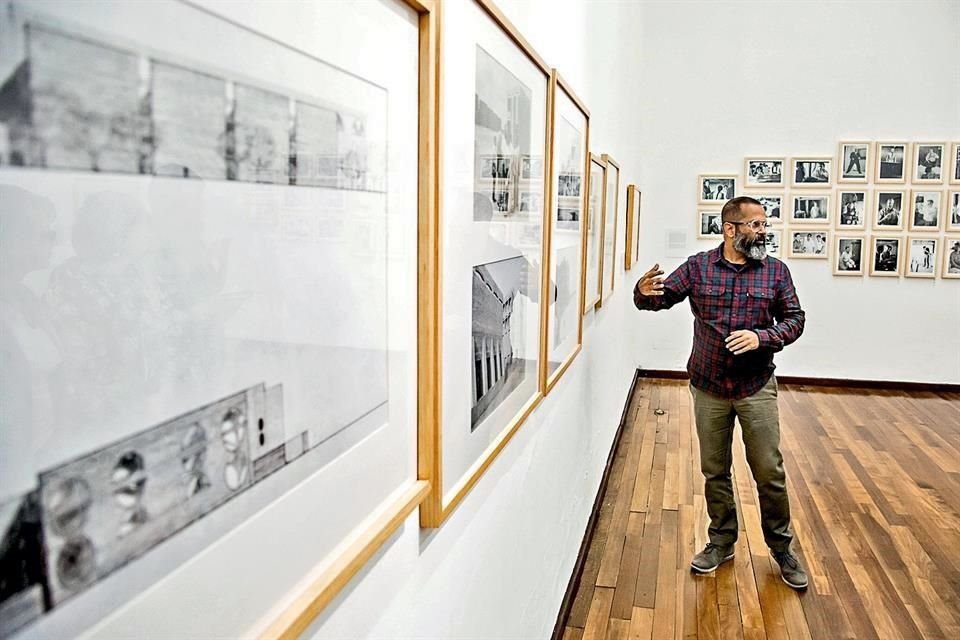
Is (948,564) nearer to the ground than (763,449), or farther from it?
nearer to the ground

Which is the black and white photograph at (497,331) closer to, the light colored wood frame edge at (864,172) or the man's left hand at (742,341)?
the man's left hand at (742,341)

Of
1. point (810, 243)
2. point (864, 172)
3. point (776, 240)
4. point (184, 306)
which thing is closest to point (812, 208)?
point (810, 243)

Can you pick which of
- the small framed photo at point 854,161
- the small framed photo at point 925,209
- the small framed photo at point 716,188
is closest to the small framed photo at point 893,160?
the small framed photo at point 854,161

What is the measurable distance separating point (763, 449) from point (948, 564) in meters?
1.28

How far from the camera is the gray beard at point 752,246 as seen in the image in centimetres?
387

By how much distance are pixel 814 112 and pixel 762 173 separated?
81 cm

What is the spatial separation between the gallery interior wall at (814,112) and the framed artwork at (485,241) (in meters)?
6.45

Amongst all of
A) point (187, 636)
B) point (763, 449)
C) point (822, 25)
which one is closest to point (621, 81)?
point (763, 449)

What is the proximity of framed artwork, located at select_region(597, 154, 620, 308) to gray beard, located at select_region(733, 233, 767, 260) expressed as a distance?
896 millimetres

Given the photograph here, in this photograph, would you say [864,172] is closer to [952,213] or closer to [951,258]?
[952,213]

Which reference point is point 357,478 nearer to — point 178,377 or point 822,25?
point 178,377

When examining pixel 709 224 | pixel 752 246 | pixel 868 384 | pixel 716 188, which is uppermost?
pixel 716 188

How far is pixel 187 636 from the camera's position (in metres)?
0.73

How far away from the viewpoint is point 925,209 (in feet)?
27.7
